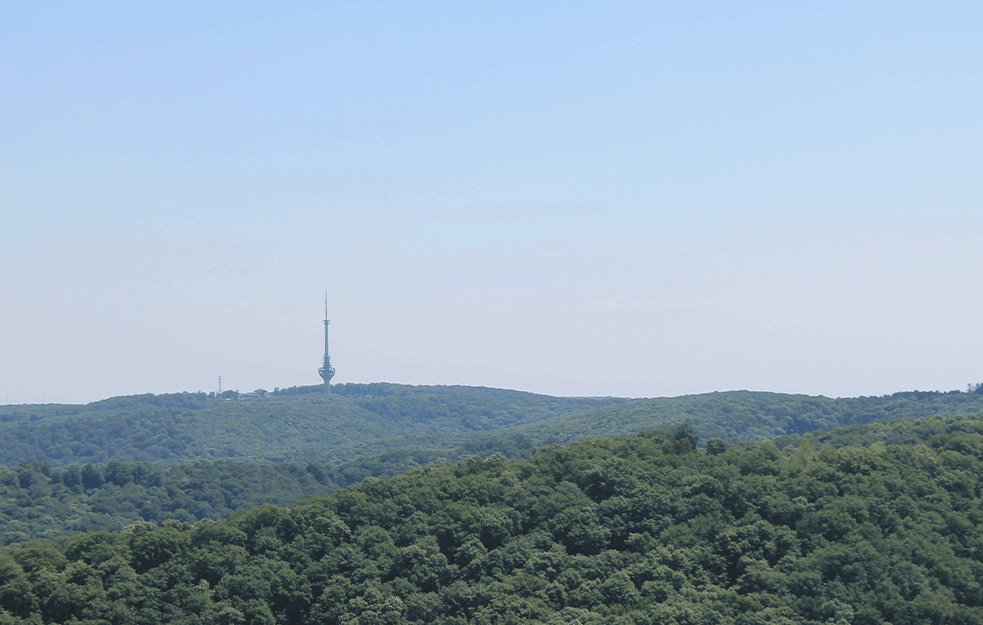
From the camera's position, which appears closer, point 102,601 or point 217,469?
point 102,601

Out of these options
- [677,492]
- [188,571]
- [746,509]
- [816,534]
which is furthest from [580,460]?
[188,571]

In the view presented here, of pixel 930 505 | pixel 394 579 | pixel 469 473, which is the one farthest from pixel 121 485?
pixel 930 505

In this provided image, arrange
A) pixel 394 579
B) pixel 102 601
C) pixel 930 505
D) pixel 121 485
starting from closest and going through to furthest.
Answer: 1. pixel 102 601
2. pixel 394 579
3. pixel 930 505
4. pixel 121 485

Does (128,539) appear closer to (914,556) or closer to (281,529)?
(281,529)

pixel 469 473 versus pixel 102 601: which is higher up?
pixel 469 473

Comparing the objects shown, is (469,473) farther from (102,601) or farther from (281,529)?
(102,601)

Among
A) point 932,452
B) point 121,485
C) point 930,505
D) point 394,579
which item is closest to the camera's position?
point 394,579
